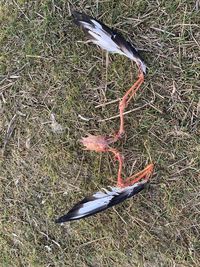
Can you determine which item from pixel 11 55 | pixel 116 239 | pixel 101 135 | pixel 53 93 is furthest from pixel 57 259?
pixel 11 55

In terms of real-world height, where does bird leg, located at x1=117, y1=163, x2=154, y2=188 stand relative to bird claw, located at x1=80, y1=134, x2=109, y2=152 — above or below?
below

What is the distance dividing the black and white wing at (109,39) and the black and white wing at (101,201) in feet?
1.58

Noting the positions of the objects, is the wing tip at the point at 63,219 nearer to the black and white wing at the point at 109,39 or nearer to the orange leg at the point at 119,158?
the orange leg at the point at 119,158

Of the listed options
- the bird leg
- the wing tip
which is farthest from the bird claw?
the wing tip

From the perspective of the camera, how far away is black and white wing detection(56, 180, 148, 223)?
1.93 metres

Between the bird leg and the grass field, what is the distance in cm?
2

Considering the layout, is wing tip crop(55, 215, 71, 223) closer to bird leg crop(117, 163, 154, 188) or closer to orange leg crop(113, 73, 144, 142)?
bird leg crop(117, 163, 154, 188)

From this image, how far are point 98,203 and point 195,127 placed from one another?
0.49 metres

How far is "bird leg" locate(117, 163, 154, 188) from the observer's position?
2023 millimetres

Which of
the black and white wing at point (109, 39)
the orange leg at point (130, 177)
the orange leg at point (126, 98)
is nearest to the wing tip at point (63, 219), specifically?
the orange leg at point (130, 177)

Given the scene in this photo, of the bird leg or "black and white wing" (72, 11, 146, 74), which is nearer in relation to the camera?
"black and white wing" (72, 11, 146, 74)

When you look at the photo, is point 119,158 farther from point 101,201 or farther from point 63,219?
point 63,219

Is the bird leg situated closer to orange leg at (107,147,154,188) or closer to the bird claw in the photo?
orange leg at (107,147,154,188)

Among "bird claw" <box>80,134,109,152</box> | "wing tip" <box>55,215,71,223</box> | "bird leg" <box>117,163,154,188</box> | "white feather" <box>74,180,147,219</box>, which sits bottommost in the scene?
"wing tip" <box>55,215,71,223</box>
